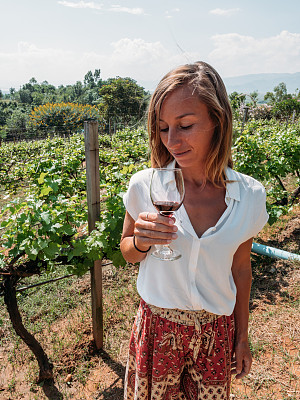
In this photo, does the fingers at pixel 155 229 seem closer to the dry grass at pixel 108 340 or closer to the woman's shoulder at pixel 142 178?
the woman's shoulder at pixel 142 178

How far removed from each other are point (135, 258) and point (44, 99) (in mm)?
86462

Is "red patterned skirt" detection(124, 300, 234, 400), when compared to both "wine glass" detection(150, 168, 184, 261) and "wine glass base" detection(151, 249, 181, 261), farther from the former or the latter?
"wine glass" detection(150, 168, 184, 261)

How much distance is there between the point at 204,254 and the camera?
131 centimetres

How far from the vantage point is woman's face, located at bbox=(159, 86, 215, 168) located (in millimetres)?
1257

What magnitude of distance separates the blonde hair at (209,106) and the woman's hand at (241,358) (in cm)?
83

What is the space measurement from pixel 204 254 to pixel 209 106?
65 cm

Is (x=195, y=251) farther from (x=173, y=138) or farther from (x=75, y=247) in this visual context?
(x=75, y=247)

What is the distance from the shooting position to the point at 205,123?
1.29 m

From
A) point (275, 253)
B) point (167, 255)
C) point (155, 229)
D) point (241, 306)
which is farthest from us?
point (275, 253)

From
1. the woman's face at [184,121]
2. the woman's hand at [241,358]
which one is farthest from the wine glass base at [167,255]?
the woman's hand at [241,358]

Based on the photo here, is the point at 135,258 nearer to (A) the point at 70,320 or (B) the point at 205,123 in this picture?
(B) the point at 205,123

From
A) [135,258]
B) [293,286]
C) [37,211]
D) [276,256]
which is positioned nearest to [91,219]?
[37,211]

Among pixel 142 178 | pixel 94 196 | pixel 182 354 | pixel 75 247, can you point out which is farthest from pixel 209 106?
pixel 75 247

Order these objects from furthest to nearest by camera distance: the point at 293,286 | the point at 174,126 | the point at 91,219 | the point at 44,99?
the point at 44,99
the point at 293,286
the point at 91,219
the point at 174,126
